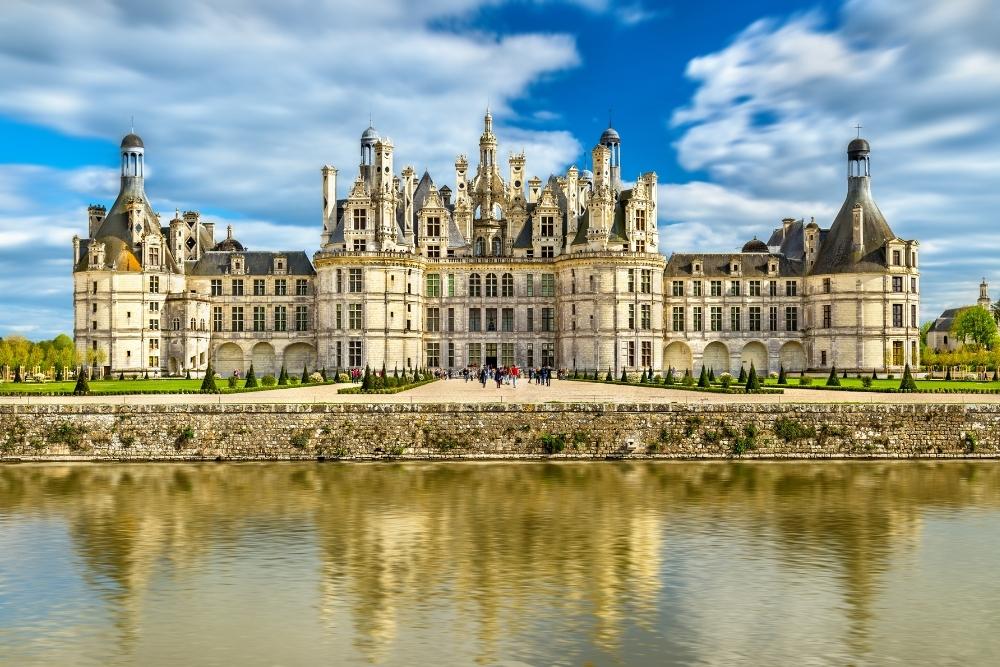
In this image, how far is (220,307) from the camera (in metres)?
86.3

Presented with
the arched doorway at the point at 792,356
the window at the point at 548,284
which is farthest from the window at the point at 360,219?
the arched doorway at the point at 792,356

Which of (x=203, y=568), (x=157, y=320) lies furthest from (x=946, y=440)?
(x=157, y=320)

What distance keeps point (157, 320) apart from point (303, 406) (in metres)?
47.0

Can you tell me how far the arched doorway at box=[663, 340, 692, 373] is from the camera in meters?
85.1

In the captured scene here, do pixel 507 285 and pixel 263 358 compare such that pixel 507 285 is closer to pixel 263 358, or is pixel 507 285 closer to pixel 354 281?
pixel 354 281

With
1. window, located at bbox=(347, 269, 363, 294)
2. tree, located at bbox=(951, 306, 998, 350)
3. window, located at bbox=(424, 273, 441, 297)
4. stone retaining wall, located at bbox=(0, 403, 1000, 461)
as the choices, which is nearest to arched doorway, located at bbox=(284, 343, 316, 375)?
window, located at bbox=(347, 269, 363, 294)

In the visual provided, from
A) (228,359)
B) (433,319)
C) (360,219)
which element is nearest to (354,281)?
(360,219)

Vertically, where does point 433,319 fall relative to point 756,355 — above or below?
above

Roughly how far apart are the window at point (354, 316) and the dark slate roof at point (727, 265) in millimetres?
26987

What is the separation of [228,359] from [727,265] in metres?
45.0

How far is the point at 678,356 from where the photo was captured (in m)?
85.5

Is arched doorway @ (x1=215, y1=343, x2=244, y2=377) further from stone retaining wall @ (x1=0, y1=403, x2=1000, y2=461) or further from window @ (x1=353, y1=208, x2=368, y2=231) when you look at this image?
stone retaining wall @ (x1=0, y1=403, x2=1000, y2=461)

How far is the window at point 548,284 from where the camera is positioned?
84.1 meters

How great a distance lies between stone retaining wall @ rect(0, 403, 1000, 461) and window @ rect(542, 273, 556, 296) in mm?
44295
